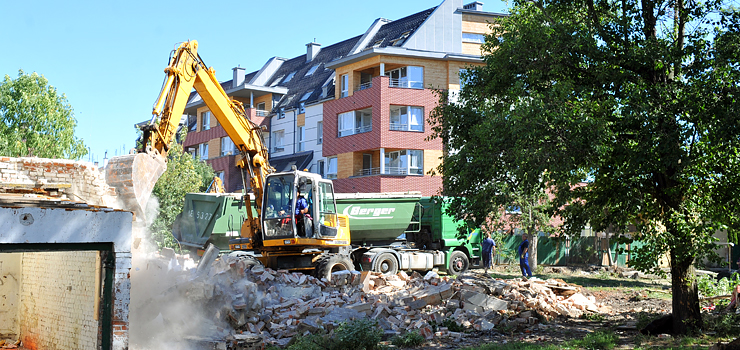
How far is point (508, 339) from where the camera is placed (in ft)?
36.9

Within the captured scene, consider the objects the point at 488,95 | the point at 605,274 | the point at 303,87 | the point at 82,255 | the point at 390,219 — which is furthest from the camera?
the point at 303,87

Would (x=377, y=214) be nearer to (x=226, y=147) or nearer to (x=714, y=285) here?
(x=714, y=285)

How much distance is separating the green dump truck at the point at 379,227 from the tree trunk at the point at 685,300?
9.25 meters

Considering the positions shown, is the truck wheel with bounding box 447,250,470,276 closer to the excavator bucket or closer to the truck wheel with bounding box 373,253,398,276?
the truck wheel with bounding box 373,253,398,276

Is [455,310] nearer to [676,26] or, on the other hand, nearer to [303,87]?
[676,26]

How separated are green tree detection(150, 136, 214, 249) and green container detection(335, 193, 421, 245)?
21.5 ft

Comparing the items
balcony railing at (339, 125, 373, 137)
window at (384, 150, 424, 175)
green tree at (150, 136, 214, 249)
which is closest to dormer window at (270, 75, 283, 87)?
balcony railing at (339, 125, 373, 137)

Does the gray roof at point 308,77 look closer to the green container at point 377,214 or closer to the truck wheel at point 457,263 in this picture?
the truck wheel at point 457,263

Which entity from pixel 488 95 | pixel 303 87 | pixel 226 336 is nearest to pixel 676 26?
pixel 488 95

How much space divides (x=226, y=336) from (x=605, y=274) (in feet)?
64.6

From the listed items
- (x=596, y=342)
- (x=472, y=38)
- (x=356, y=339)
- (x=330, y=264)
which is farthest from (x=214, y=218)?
(x=472, y=38)

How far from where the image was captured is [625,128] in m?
10.4

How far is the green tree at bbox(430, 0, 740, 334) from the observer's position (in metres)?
9.91

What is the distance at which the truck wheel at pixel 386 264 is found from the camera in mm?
19406
